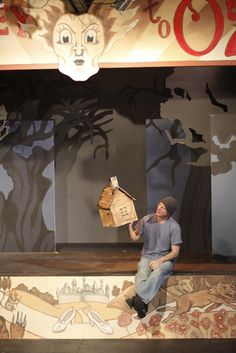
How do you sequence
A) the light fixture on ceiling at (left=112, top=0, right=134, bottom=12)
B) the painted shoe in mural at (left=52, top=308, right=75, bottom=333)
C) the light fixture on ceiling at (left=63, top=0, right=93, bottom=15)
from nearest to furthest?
the light fixture on ceiling at (left=112, top=0, right=134, bottom=12) → the light fixture on ceiling at (left=63, top=0, right=93, bottom=15) → the painted shoe in mural at (left=52, top=308, right=75, bottom=333)

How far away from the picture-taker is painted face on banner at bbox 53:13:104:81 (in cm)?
514

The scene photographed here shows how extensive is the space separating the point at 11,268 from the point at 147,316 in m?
1.66

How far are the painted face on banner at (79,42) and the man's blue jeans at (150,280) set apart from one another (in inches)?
81.8

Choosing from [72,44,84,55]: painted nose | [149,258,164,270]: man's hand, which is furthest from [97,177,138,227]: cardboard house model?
[72,44,84,55]: painted nose

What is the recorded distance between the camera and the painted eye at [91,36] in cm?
514

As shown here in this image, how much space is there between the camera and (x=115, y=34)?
16.8 feet

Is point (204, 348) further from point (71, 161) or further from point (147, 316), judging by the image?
point (71, 161)

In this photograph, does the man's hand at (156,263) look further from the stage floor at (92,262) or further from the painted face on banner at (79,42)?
the painted face on banner at (79,42)

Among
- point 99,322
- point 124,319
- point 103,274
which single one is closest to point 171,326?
point 124,319

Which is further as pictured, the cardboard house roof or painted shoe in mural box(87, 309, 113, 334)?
the cardboard house roof

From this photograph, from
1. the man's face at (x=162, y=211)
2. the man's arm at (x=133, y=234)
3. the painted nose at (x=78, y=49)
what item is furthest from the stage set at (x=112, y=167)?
the man's face at (x=162, y=211)

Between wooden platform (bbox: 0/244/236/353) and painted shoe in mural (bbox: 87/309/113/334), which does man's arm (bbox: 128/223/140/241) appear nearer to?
wooden platform (bbox: 0/244/236/353)

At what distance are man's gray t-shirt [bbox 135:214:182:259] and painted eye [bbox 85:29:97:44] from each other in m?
1.94

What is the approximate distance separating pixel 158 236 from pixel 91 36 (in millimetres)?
2152
